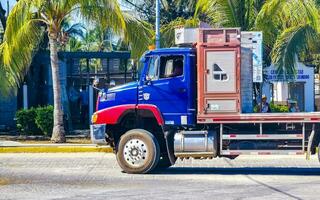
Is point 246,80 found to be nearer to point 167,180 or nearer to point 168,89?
point 168,89

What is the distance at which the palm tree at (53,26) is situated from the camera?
74.4ft

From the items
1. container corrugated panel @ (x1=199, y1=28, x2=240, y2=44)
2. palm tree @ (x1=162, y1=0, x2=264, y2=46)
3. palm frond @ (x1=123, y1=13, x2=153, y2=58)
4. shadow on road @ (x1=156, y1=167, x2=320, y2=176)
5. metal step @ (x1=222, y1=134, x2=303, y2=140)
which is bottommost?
shadow on road @ (x1=156, y1=167, x2=320, y2=176)

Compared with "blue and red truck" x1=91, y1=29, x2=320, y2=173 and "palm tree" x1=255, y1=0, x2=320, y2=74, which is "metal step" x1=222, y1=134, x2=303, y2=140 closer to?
"blue and red truck" x1=91, y1=29, x2=320, y2=173

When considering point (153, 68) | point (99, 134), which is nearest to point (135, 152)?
point (99, 134)

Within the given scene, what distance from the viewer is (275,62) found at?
2542cm

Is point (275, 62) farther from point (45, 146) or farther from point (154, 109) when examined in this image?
point (154, 109)

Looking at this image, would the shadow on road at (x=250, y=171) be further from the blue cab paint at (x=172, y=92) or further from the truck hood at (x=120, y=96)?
the truck hood at (x=120, y=96)

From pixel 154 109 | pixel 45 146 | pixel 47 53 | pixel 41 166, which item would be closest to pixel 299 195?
pixel 154 109

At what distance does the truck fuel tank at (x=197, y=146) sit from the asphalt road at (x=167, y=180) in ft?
1.53

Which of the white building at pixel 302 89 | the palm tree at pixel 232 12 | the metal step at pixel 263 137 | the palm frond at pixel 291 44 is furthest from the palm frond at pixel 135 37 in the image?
the white building at pixel 302 89

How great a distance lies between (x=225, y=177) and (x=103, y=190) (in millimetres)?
3162

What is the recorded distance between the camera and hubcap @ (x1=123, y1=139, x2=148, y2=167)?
50.7 feet

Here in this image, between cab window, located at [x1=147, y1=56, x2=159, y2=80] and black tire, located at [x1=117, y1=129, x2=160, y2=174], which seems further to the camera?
cab window, located at [x1=147, y1=56, x2=159, y2=80]

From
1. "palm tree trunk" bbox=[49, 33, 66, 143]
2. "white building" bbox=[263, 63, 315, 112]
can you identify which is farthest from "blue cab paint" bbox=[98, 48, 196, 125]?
"white building" bbox=[263, 63, 315, 112]
